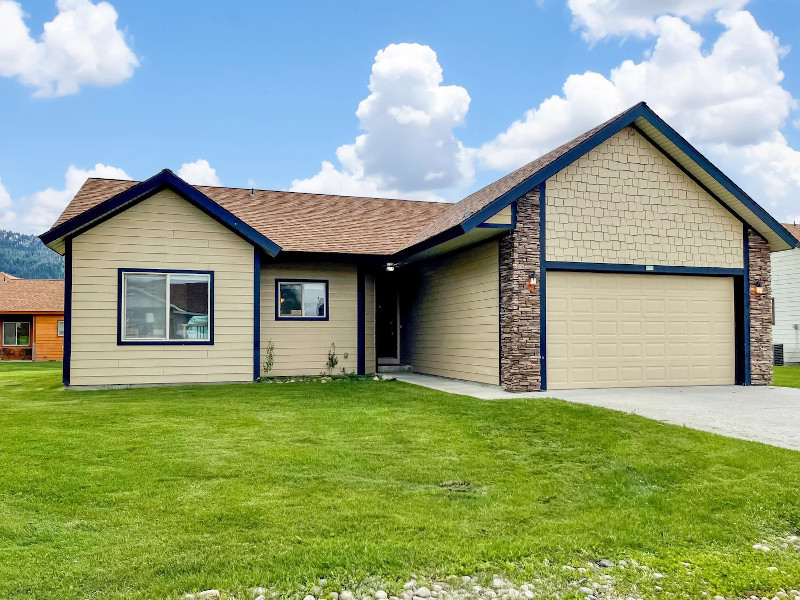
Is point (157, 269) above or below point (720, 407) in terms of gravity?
above

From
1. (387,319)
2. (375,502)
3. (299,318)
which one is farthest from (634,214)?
(375,502)

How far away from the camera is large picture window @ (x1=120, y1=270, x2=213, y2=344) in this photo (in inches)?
468

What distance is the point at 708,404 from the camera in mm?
9891

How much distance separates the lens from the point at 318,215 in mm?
16297

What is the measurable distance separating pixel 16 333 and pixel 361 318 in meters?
22.4

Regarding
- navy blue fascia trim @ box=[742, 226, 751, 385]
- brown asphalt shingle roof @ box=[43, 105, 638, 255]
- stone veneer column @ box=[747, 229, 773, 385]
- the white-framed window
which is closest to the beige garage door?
navy blue fascia trim @ box=[742, 226, 751, 385]

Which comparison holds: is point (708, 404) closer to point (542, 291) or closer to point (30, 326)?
point (542, 291)

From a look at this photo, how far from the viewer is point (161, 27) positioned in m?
16.3

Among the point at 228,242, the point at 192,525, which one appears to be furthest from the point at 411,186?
the point at 192,525

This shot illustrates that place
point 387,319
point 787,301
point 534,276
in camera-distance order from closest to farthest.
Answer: point 534,276 → point 387,319 → point 787,301

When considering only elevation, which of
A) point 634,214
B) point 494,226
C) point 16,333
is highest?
point 634,214

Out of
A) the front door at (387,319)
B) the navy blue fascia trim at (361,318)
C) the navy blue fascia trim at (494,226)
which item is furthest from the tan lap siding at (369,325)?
the navy blue fascia trim at (494,226)

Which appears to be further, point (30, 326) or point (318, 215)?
point (30, 326)

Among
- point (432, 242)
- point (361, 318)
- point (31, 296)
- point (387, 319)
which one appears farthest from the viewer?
point (31, 296)
